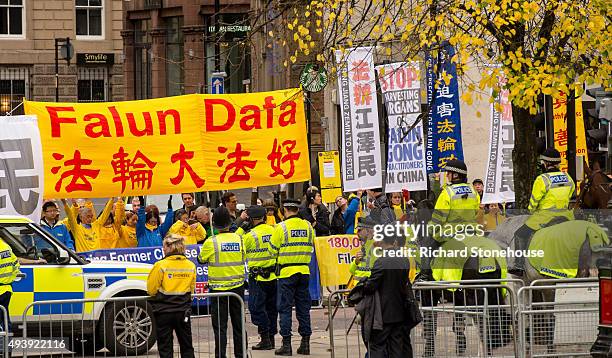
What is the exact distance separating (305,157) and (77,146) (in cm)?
312

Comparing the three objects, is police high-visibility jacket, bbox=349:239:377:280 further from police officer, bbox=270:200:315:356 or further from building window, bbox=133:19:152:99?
building window, bbox=133:19:152:99

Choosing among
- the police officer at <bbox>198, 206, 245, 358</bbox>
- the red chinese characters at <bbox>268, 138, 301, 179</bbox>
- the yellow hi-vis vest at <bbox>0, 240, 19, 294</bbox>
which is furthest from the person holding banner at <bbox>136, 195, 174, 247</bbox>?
the yellow hi-vis vest at <bbox>0, 240, 19, 294</bbox>

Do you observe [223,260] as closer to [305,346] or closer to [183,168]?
[305,346]

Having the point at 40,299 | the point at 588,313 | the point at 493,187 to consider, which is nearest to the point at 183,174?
the point at 40,299

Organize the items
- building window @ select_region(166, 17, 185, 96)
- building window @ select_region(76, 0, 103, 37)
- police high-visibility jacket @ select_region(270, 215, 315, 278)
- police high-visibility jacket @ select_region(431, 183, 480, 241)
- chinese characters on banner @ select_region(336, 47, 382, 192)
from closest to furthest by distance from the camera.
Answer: police high-visibility jacket @ select_region(431, 183, 480, 241)
police high-visibility jacket @ select_region(270, 215, 315, 278)
chinese characters on banner @ select_region(336, 47, 382, 192)
building window @ select_region(166, 17, 185, 96)
building window @ select_region(76, 0, 103, 37)

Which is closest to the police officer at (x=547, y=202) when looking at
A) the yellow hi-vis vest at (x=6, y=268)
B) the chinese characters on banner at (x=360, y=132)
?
the yellow hi-vis vest at (x=6, y=268)

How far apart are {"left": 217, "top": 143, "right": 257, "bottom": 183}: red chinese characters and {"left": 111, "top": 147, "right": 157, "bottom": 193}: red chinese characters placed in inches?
36.7

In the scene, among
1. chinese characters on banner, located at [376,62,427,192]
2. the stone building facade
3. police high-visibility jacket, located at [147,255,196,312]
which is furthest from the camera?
the stone building facade

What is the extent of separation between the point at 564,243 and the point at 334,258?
6.81 meters

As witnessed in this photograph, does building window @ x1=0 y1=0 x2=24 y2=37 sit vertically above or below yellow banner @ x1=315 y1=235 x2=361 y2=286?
above

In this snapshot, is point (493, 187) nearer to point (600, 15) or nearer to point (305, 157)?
point (305, 157)

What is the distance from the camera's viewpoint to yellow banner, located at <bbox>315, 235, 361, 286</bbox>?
21328mm

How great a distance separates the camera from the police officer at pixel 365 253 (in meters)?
14.1

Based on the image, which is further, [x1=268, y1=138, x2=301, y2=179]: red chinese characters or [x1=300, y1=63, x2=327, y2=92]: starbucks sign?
[x1=300, y1=63, x2=327, y2=92]: starbucks sign
